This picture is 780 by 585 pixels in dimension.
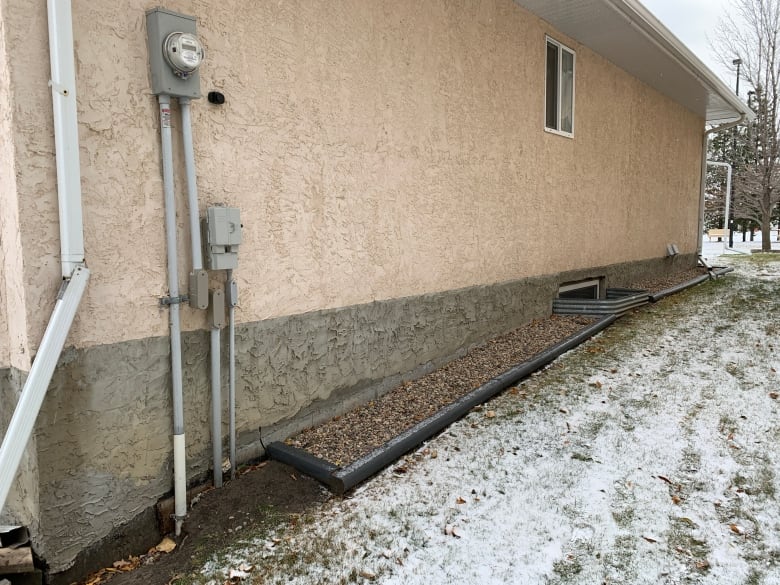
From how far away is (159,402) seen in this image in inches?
110

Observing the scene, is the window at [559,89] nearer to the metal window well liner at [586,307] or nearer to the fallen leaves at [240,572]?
the metal window well liner at [586,307]

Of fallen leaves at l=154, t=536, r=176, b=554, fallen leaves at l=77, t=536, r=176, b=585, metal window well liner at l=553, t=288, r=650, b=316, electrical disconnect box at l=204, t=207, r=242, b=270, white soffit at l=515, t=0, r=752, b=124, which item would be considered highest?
white soffit at l=515, t=0, r=752, b=124

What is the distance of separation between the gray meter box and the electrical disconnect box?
2.04ft

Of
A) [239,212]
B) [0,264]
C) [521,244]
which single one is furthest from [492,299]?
[0,264]

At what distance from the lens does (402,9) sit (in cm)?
431

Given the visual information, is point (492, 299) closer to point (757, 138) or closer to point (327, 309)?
point (327, 309)

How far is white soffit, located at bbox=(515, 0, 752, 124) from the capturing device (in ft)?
20.0

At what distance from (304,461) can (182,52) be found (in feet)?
7.74

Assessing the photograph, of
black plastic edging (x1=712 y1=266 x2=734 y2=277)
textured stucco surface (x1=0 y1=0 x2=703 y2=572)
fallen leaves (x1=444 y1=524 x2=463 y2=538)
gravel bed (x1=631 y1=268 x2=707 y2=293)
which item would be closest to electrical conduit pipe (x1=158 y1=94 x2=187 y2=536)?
textured stucco surface (x1=0 y1=0 x2=703 y2=572)

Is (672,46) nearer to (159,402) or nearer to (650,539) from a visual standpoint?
(650,539)

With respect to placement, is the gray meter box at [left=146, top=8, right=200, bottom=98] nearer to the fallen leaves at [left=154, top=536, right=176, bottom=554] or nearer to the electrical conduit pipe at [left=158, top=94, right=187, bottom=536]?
the electrical conduit pipe at [left=158, top=94, right=187, bottom=536]

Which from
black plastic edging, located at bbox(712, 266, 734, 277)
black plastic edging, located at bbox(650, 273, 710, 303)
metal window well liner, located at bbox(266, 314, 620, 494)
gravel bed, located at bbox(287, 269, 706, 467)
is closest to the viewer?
metal window well liner, located at bbox(266, 314, 620, 494)

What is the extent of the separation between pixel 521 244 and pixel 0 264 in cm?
498

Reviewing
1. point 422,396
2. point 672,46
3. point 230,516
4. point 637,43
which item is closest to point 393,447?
point 422,396
